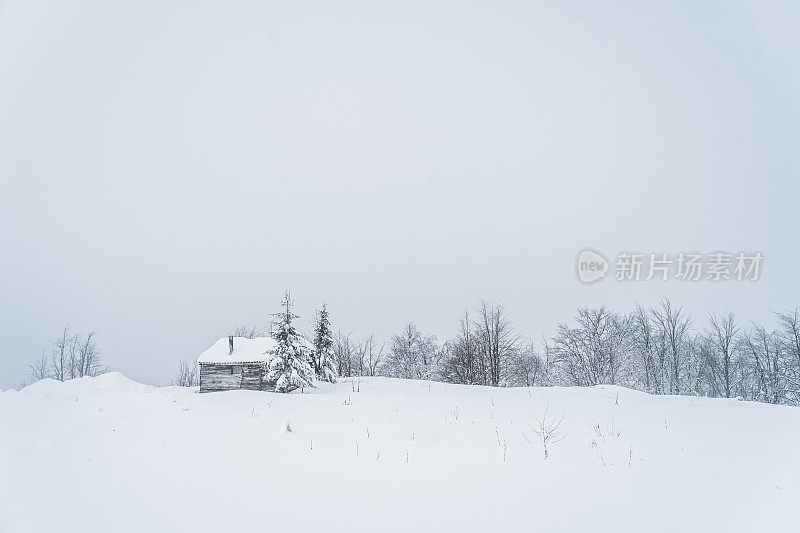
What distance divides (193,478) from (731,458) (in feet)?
31.5

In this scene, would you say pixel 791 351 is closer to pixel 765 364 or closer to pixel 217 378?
pixel 765 364

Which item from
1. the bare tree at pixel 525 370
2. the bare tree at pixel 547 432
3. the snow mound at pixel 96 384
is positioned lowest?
the bare tree at pixel 525 370

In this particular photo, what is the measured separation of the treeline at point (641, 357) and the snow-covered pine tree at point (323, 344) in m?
5.40

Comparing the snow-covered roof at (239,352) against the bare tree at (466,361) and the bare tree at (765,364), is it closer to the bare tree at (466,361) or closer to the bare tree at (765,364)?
the bare tree at (466,361)

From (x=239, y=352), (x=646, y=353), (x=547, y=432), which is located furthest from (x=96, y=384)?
(x=646, y=353)

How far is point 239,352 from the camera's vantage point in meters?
33.9

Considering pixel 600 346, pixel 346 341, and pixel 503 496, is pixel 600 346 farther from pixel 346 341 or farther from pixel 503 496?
pixel 503 496

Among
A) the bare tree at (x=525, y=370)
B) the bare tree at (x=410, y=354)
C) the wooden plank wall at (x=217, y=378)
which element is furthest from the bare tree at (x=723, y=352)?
the wooden plank wall at (x=217, y=378)

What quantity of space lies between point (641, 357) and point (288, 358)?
40139mm

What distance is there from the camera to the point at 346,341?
2109 inches

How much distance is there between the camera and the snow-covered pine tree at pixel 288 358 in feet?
77.7

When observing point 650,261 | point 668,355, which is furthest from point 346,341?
point 650,261

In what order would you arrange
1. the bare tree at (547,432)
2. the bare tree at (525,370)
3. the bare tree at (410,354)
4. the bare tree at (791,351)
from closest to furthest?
the bare tree at (547,432) → the bare tree at (791,351) → the bare tree at (525,370) → the bare tree at (410,354)

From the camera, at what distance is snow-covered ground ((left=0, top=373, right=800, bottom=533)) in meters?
4.89
